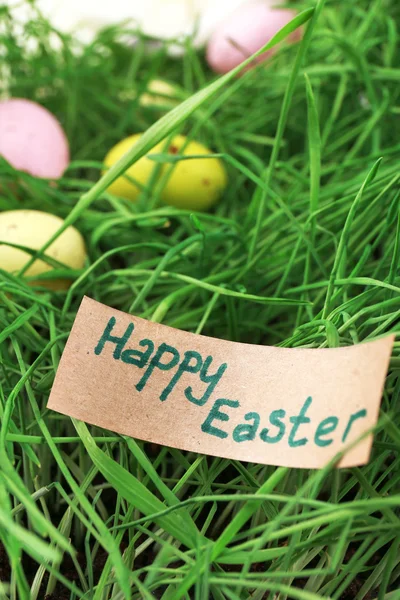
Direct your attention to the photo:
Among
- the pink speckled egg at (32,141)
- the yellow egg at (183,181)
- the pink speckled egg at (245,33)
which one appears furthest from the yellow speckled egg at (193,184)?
the pink speckled egg at (245,33)

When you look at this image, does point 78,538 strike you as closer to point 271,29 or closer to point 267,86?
point 267,86

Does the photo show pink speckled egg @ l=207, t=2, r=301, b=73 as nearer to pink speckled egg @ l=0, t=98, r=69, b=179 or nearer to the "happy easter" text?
pink speckled egg @ l=0, t=98, r=69, b=179

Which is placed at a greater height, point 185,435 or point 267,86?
point 267,86

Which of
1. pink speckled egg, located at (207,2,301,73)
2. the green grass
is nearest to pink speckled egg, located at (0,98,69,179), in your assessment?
the green grass

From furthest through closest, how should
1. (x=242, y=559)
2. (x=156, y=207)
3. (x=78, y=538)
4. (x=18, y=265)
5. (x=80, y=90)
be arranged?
(x=80, y=90)
(x=156, y=207)
(x=18, y=265)
(x=78, y=538)
(x=242, y=559)

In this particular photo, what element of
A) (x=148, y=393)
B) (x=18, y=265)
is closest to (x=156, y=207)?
(x=18, y=265)

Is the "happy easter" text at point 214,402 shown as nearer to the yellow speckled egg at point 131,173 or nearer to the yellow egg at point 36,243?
the yellow egg at point 36,243

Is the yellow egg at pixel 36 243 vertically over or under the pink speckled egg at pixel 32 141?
under

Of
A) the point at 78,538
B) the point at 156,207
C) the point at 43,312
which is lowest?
the point at 78,538
